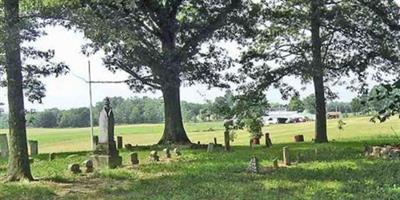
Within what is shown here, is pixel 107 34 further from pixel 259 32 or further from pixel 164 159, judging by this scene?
pixel 259 32

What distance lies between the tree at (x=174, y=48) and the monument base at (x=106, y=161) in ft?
17.6

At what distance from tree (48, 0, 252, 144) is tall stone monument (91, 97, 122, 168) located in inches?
161

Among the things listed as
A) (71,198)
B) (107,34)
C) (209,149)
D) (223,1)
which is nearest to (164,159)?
(209,149)

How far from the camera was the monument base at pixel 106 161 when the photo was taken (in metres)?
15.5

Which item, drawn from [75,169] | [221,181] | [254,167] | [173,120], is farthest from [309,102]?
[221,181]

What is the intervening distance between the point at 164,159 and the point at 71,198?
6.34 metres

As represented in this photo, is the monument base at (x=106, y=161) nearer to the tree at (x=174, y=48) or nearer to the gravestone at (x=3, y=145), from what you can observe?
the tree at (x=174, y=48)

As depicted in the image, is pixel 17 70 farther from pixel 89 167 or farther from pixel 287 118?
pixel 287 118

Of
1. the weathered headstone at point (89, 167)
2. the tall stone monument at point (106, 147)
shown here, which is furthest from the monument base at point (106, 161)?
the weathered headstone at point (89, 167)

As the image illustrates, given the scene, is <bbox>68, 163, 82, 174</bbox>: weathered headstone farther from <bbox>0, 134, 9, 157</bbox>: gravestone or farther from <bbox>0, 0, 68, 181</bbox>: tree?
<bbox>0, 134, 9, 157</bbox>: gravestone

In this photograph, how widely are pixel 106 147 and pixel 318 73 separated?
38.0 feet

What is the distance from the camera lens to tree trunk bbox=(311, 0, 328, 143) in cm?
2434

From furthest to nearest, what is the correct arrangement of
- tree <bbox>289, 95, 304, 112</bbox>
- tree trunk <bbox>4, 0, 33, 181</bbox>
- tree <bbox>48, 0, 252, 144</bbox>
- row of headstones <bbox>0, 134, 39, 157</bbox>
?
tree <bbox>289, 95, 304, 112</bbox> < row of headstones <bbox>0, 134, 39, 157</bbox> < tree <bbox>48, 0, 252, 144</bbox> < tree trunk <bbox>4, 0, 33, 181</bbox>

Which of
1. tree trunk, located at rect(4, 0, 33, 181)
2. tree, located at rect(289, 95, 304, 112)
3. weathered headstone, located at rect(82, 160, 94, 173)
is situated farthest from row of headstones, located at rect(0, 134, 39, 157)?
tree, located at rect(289, 95, 304, 112)
